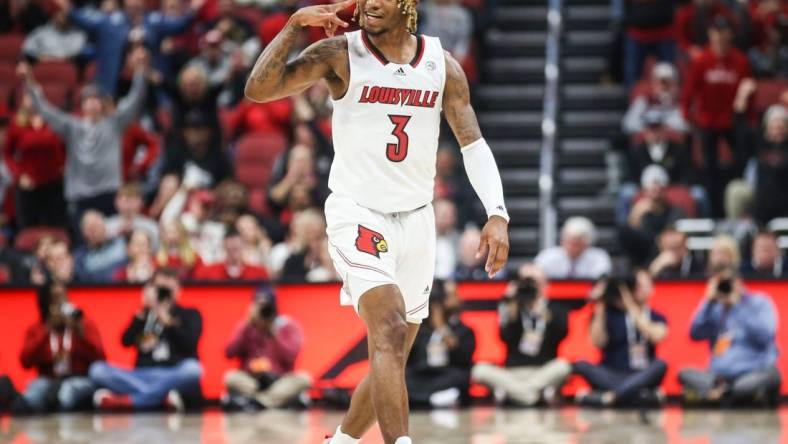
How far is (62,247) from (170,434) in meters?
3.55

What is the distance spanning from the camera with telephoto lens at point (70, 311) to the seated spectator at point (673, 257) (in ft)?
17.7

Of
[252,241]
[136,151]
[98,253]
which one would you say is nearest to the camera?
[252,241]

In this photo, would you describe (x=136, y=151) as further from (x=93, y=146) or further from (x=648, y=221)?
(x=648, y=221)

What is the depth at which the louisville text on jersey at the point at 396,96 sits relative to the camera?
709 cm

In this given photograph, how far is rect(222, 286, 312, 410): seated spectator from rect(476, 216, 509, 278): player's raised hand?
575cm

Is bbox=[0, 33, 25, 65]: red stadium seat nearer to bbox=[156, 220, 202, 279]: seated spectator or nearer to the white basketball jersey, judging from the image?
bbox=[156, 220, 202, 279]: seated spectator

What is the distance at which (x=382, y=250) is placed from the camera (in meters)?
6.98

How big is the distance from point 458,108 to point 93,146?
29.8 feet

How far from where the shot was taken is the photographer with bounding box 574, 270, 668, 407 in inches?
494

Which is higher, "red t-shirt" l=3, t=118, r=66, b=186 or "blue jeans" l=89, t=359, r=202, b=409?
"red t-shirt" l=3, t=118, r=66, b=186

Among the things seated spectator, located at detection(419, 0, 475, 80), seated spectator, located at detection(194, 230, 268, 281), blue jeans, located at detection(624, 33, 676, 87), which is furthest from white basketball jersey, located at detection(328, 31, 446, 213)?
blue jeans, located at detection(624, 33, 676, 87)

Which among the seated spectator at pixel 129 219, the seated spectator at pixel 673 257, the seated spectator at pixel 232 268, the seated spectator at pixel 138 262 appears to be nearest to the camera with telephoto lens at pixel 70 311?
the seated spectator at pixel 138 262

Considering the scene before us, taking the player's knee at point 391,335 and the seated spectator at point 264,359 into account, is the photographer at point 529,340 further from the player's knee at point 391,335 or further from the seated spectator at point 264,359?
the player's knee at point 391,335

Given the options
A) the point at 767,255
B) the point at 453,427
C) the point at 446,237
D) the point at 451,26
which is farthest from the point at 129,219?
the point at 767,255
